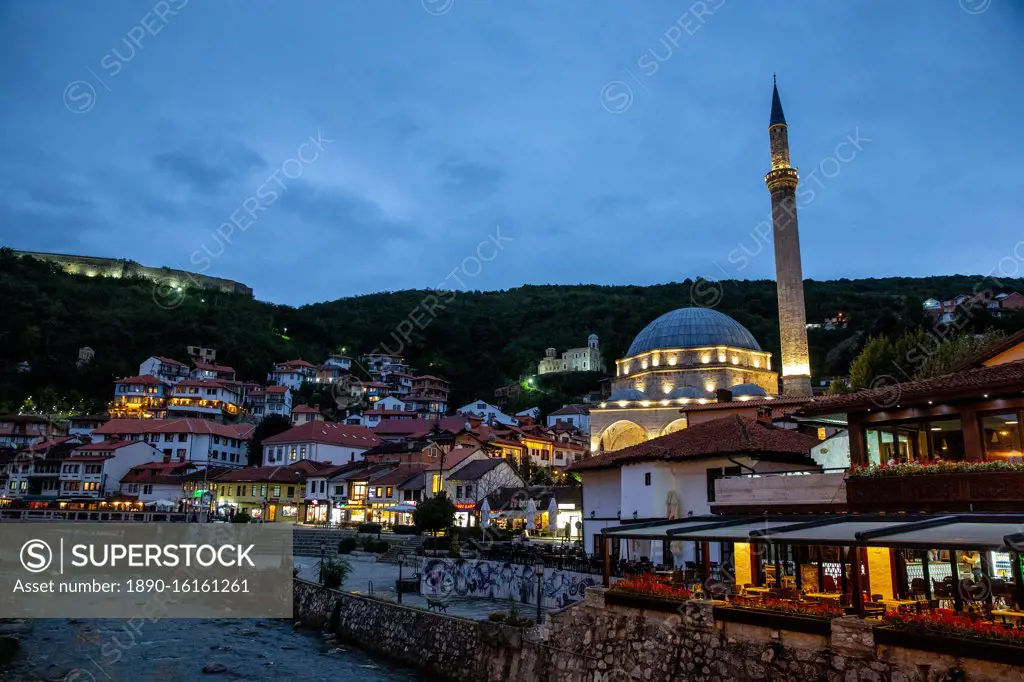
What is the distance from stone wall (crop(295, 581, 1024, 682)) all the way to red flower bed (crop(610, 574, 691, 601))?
1.17ft

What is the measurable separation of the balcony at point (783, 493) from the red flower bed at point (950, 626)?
5641mm

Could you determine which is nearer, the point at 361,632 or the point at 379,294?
the point at 361,632

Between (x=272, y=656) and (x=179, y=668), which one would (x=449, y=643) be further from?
(x=179, y=668)

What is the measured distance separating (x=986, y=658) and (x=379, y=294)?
164 m

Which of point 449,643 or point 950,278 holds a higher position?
point 950,278

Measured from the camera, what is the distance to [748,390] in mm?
48062

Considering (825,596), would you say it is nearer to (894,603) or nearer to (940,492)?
(894,603)

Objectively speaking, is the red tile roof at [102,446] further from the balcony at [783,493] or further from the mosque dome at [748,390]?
the balcony at [783,493]

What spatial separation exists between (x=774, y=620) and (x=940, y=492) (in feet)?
15.1

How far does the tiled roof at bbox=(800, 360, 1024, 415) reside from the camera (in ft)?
46.5

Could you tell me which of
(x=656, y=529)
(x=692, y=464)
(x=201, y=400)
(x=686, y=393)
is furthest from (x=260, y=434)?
(x=656, y=529)

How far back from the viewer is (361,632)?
978 inches

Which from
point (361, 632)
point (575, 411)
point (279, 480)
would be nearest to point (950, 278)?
point (575, 411)

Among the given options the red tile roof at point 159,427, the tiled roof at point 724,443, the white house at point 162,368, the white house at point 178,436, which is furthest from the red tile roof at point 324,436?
the tiled roof at point 724,443
